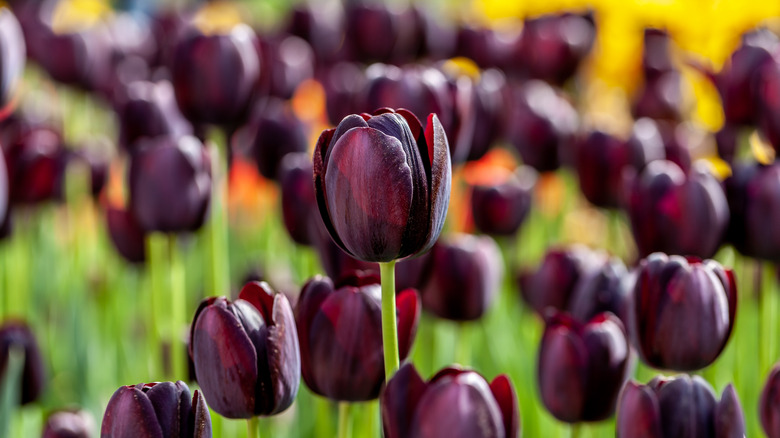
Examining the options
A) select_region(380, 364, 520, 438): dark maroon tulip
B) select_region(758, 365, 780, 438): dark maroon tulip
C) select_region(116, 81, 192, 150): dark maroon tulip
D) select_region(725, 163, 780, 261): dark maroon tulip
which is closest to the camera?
select_region(380, 364, 520, 438): dark maroon tulip

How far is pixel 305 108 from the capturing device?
1951mm

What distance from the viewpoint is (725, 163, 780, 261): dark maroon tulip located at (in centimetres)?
79

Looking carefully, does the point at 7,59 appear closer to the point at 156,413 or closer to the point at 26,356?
the point at 26,356

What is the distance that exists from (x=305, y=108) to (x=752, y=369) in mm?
1070

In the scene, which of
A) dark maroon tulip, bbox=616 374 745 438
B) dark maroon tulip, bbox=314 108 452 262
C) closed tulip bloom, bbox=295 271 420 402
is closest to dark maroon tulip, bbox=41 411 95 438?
closed tulip bloom, bbox=295 271 420 402

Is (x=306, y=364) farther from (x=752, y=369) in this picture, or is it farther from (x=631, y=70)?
(x=631, y=70)

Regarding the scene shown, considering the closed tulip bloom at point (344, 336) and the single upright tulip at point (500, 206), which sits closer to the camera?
the closed tulip bloom at point (344, 336)

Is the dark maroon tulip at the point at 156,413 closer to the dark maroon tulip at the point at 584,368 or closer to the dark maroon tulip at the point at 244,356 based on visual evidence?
the dark maroon tulip at the point at 244,356

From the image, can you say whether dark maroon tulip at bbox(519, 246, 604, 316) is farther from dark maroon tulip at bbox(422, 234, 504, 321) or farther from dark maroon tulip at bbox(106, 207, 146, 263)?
dark maroon tulip at bbox(106, 207, 146, 263)

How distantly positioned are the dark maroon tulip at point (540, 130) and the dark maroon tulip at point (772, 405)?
0.69m

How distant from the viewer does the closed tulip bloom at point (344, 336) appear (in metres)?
0.62

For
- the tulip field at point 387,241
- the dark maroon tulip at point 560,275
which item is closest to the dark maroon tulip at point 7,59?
the tulip field at point 387,241

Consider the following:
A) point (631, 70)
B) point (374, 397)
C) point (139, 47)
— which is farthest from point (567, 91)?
point (374, 397)

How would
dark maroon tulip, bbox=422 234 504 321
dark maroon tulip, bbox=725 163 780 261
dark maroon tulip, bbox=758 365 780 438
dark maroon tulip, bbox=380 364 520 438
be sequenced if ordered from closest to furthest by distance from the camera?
dark maroon tulip, bbox=380 364 520 438, dark maroon tulip, bbox=758 365 780 438, dark maroon tulip, bbox=725 163 780 261, dark maroon tulip, bbox=422 234 504 321
